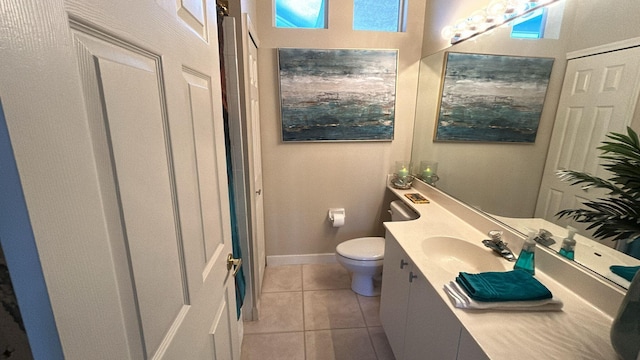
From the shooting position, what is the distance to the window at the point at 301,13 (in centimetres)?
220

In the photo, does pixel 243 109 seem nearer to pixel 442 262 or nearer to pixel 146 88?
pixel 146 88

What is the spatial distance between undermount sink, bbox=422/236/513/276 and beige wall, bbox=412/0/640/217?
258 millimetres

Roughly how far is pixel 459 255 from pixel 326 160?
1.35 m

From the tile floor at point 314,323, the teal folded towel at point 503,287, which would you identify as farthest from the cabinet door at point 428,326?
the tile floor at point 314,323

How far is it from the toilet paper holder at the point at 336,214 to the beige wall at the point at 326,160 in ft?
0.16

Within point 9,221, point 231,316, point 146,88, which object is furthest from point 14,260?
point 231,316

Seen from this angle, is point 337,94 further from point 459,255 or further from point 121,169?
point 121,169

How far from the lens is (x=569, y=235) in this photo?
1.08 m

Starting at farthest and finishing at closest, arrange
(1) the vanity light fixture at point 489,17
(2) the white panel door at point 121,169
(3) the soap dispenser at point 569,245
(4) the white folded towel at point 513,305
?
(1) the vanity light fixture at point 489,17, (3) the soap dispenser at point 569,245, (4) the white folded towel at point 513,305, (2) the white panel door at point 121,169

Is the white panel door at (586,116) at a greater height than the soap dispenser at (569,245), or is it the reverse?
the white panel door at (586,116)

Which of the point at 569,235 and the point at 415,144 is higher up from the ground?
the point at 415,144

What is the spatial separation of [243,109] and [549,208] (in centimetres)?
162

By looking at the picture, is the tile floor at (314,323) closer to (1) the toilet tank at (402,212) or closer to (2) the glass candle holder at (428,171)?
(1) the toilet tank at (402,212)

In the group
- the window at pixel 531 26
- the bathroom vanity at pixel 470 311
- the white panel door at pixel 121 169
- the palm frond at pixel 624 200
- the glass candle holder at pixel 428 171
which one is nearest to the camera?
the white panel door at pixel 121 169
